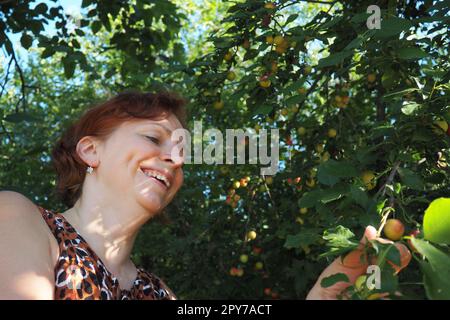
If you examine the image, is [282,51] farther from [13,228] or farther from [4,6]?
[4,6]

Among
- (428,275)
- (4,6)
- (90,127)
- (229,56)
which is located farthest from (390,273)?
(4,6)

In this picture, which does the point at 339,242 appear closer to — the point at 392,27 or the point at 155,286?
the point at 392,27

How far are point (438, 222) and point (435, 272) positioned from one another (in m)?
0.10

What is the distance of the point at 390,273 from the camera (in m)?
1.18

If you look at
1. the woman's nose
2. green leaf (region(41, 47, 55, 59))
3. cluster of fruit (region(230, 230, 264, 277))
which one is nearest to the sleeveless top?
the woman's nose

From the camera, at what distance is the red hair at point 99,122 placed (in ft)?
6.75

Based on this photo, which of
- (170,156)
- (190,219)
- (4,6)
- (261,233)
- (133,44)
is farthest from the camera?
(190,219)

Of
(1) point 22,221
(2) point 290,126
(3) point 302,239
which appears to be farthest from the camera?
(2) point 290,126

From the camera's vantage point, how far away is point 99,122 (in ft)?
6.78

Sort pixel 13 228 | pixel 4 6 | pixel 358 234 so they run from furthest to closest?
pixel 4 6 → pixel 358 234 → pixel 13 228

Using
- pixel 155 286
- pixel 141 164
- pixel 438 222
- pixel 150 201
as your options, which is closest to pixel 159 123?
pixel 141 164

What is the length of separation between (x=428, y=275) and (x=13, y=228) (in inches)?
39.6

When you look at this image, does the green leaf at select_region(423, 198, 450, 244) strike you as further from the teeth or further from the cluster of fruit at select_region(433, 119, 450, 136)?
the teeth

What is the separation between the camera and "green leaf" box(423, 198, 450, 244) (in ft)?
3.78
